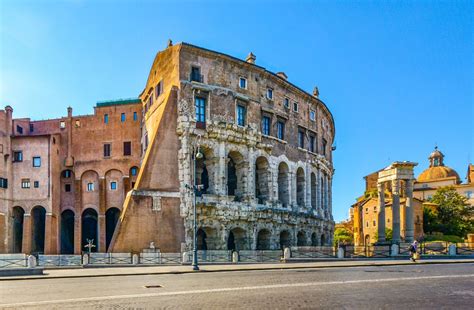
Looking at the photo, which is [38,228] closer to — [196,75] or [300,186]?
[196,75]

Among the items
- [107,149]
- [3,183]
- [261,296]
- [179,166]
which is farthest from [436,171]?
[261,296]

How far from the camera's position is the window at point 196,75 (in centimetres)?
3667

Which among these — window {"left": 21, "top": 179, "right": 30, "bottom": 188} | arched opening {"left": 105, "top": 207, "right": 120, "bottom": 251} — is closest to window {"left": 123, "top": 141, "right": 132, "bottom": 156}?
arched opening {"left": 105, "top": 207, "right": 120, "bottom": 251}

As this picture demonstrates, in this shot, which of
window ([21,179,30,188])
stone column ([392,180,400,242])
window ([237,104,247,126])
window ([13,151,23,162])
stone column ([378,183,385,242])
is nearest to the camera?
window ([237,104,247,126])

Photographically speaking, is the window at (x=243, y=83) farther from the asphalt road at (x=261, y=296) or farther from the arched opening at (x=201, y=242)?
the asphalt road at (x=261, y=296)

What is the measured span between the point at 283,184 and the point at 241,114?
842 centimetres

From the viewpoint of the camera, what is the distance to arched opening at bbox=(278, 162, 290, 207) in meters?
43.3

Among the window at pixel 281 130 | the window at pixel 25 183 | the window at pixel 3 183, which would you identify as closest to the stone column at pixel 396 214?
the window at pixel 281 130

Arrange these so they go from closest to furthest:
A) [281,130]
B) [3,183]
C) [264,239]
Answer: [264,239], [281,130], [3,183]

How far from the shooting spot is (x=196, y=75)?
3684 cm

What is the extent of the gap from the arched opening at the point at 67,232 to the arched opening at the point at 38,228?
1915mm

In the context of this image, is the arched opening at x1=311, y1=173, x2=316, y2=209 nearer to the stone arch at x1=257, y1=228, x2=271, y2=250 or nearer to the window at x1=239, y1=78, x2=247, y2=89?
the stone arch at x1=257, y1=228, x2=271, y2=250

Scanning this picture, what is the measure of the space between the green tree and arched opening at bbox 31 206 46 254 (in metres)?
52.5

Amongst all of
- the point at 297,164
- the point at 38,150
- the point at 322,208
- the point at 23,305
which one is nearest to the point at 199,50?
the point at 297,164
